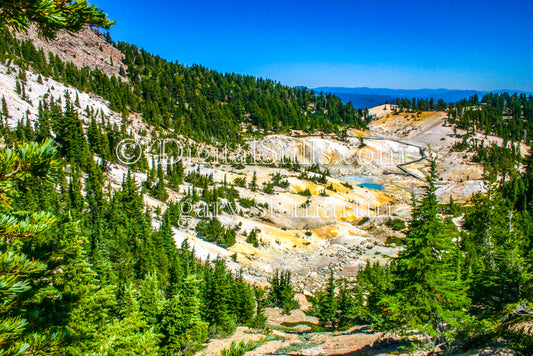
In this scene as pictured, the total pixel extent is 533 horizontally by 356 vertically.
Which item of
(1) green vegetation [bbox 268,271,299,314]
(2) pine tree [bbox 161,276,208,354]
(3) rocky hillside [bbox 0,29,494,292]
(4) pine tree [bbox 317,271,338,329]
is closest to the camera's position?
(2) pine tree [bbox 161,276,208,354]

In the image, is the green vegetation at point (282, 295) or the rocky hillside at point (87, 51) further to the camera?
→ the rocky hillside at point (87, 51)

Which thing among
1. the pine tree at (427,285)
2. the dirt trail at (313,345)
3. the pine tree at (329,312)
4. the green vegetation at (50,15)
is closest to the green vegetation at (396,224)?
the pine tree at (329,312)

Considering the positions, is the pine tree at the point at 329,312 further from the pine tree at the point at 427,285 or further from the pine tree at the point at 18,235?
the pine tree at the point at 18,235

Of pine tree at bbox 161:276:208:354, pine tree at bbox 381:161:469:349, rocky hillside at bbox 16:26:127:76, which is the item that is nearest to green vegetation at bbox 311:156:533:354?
pine tree at bbox 381:161:469:349

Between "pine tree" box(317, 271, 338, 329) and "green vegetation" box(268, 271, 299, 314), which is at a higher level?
"pine tree" box(317, 271, 338, 329)

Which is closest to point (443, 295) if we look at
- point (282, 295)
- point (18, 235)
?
point (18, 235)

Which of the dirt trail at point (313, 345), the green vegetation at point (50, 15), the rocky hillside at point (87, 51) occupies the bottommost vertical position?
the dirt trail at point (313, 345)

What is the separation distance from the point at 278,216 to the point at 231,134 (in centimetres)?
6725

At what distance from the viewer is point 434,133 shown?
6826 inches

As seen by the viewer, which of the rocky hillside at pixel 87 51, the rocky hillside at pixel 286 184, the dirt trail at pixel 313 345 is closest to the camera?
the dirt trail at pixel 313 345

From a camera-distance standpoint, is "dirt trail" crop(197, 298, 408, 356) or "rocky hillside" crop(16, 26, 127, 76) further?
"rocky hillside" crop(16, 26, 127, 76)

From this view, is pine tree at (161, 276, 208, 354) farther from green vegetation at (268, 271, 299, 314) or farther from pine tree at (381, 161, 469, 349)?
green vegetation at (268, 271, 299, 314)

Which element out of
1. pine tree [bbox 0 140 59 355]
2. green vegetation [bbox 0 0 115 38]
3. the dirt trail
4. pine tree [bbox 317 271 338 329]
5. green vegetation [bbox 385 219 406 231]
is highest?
green vegetation [bbox 0 0 115 38]

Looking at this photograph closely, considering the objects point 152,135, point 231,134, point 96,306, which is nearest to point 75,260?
point 96,306
